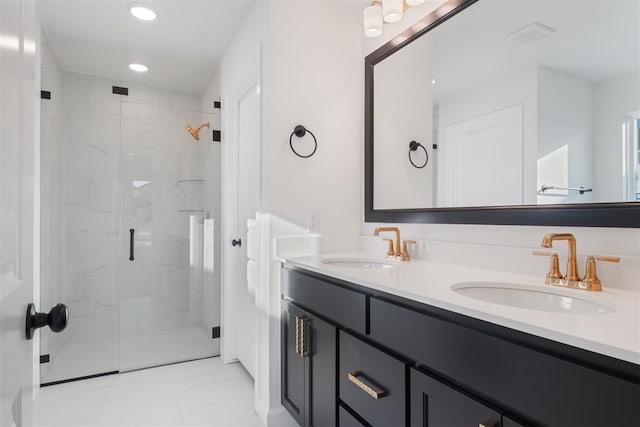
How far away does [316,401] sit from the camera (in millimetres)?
1526

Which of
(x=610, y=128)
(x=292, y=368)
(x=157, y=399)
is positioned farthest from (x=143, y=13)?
(x=610, y=128)

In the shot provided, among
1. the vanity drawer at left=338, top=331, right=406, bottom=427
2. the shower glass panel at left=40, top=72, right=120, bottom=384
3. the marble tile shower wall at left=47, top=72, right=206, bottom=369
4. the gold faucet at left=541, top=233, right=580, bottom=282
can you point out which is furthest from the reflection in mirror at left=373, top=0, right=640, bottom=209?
the shower glass panel at left=40, top=72, right=120, bottom=384

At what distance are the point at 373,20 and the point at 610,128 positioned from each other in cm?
123

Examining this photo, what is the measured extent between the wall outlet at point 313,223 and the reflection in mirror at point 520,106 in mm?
431

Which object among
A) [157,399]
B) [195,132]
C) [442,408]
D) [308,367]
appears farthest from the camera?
[195,132]

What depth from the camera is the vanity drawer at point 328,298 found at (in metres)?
1.28

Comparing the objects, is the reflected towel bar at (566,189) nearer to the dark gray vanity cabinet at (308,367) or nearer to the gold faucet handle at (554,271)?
the gold faucet handle at (554,271)

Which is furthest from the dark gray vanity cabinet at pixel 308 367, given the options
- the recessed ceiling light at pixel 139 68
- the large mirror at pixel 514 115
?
the recessed ceiling light at pixel 139 68

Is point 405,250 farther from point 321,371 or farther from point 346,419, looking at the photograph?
point 346,419

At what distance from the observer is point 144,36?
260 cm

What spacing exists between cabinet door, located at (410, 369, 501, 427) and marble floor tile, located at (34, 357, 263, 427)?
4.15ft

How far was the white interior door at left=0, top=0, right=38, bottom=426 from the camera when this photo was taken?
507 millimetres

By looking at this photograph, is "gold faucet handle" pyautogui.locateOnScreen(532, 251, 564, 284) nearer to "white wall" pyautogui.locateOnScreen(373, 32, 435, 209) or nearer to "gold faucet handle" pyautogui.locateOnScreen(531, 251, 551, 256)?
"gold faucet handle" pyautogui.locateOnScreen(531, 251, 551, 256)

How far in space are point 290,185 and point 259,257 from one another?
0.46 meters
